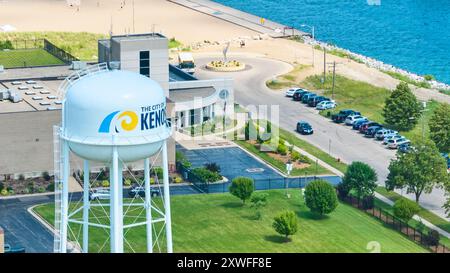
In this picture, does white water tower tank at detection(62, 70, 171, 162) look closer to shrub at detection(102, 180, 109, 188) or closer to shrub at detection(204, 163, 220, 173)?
shrub at detection(102, 180, 109, 188)

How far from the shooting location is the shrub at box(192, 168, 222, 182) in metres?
93.1

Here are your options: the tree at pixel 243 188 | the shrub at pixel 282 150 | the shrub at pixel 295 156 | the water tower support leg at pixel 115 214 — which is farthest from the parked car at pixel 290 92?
the water tower support leg at pixel 115 214

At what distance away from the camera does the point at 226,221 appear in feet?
269

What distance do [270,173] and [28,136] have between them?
20155mm

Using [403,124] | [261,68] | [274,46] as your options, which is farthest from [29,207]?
[274,46]

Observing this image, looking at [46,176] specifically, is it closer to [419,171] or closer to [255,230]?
[255,230]

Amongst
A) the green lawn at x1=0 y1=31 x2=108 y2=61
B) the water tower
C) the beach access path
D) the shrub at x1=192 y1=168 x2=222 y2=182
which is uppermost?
the water tower

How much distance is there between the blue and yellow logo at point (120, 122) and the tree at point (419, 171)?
40.3 metres

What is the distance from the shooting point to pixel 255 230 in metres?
80.1

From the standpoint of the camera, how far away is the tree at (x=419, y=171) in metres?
88.8

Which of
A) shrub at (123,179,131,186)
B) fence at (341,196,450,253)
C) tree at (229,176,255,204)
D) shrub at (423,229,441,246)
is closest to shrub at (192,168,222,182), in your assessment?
shrub at (123,179,131,186)

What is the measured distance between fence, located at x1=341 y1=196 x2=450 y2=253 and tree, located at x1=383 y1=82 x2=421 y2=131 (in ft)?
92.4

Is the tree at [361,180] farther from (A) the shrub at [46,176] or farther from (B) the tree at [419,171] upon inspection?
(A) the shrub at [46,176]

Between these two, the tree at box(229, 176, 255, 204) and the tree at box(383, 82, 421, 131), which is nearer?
the tree at box(229, 176, 255, 204)
